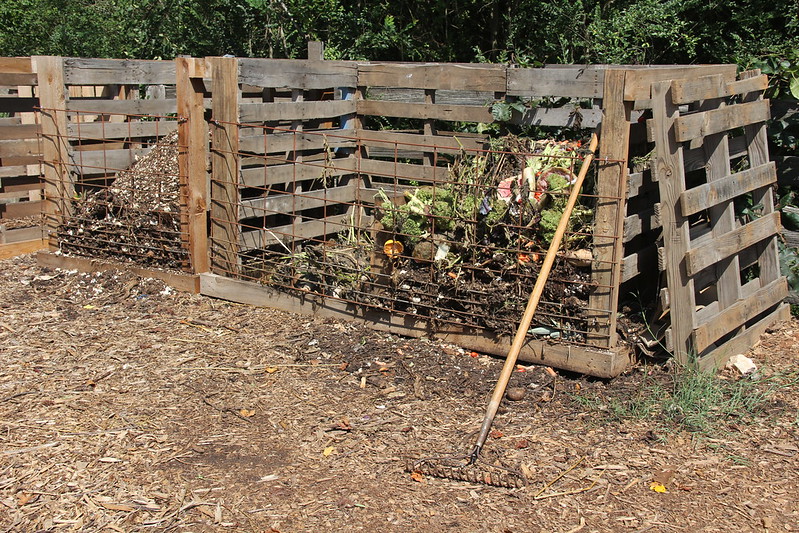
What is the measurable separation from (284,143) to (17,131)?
289cm

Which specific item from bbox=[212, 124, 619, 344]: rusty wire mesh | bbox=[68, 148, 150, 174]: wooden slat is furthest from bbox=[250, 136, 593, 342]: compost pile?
bbox=[68, 148, 150, 174]: wooden slat

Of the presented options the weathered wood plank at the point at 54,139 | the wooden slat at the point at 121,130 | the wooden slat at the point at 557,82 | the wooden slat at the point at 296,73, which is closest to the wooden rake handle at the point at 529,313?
the wooden slat at the point at 557,82

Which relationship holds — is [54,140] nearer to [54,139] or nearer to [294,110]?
[54,139]

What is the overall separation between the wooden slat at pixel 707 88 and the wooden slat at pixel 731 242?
2.79 feet

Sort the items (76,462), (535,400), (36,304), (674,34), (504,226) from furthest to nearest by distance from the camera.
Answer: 1. (674,34)
2. (36,304)
3. (504,226)
4. (535,400)
5. (76,462)

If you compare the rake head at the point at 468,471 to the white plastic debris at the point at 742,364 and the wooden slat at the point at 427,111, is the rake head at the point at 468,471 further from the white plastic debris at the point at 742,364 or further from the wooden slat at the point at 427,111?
the wooden slat at the point at 427,111

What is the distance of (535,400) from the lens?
484 centimetres

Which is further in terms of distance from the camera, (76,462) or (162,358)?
(162,358)

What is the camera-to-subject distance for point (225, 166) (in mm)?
6398

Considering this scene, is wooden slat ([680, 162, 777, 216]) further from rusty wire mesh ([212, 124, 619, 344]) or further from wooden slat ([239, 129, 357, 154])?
wooden slat ([239, 129, 357, 154])

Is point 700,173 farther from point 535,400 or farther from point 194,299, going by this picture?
point 194,299

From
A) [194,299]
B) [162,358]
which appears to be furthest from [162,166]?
[162,358]

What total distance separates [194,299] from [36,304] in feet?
3.82

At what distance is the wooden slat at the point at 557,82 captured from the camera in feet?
A: 19.3
